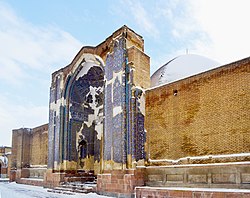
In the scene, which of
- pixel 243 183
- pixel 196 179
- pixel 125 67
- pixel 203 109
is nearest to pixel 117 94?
pixel 125 67

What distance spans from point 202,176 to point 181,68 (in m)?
6.23

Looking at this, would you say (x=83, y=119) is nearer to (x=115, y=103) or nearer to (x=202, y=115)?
(x=115, y=103)

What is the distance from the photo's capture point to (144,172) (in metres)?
9.54

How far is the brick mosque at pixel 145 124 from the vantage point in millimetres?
7492

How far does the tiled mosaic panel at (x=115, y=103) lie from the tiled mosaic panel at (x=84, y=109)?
3.32 meters

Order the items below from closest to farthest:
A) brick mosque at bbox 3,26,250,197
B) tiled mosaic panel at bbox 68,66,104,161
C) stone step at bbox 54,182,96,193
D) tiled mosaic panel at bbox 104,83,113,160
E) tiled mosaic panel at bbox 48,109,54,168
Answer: brick mosque at bbox 3,26,250,197 → tiled mosaic panel at bbox 104,83,113,160 → stone step at bbox 54,182,96,193 → tiled mosaic panel at bbox 68,66,104,161 → tiled mosaic panel at bbox 48,109,54,168

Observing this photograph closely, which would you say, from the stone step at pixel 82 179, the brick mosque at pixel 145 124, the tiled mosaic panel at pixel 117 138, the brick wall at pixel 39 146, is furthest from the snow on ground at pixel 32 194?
the brick wall at pixel 39 146

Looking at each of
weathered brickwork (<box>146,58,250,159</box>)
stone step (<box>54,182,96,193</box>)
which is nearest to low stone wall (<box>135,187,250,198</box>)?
weathered brickwork (<box>146,58,250,159</box>)

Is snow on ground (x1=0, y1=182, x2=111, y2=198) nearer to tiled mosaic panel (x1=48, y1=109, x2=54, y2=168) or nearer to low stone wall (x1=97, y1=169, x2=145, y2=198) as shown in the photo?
low stone wall (x1=97, y1=169, x2=145, y2=198)

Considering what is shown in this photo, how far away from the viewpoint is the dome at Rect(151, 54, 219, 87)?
12.6m

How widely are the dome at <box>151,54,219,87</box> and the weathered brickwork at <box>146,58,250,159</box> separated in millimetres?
2875

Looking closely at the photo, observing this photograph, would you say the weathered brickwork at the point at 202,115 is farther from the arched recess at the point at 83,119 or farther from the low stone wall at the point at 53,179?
the low stone wall at the point at 53,179

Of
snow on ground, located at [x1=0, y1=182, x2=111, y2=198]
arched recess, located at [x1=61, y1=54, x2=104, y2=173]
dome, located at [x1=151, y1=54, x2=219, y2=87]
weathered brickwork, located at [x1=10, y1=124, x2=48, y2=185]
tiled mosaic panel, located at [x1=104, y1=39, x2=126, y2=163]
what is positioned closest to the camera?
tiled mosaic panel, located at [x1=104, y1=39, x2=126, y2=163]

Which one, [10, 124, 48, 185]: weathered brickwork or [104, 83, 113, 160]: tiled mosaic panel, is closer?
[104, 83, 113, 160]: tiled mosaic panel
